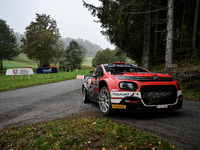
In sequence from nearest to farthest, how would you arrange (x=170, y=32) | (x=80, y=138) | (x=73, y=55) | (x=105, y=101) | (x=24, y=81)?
1. (x=80, y=138)
2. (x=105, y=101)
3. (x=170, y=32)
4. (x=24, y=81)
5. (x=73, y=55)

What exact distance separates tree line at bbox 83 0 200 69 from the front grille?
20.0 feet

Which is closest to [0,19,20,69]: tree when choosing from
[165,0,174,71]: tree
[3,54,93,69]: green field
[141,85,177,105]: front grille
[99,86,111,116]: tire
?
[3,54,93,69]: green field

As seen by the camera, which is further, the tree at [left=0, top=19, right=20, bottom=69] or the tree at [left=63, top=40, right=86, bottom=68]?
the tree at [left=63, top=40, right=86, bottom=68]

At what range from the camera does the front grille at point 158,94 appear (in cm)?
368

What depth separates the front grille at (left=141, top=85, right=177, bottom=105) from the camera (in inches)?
145

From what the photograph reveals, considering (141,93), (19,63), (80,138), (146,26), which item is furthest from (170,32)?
(19,63)

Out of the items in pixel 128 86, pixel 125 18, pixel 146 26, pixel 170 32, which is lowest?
pixel 128 86

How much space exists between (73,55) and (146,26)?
56543 mm

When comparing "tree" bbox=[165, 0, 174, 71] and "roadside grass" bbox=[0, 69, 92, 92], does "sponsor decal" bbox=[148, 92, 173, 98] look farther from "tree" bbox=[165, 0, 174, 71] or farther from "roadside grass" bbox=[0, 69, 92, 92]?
"roadside grass" bbox=[0, 69, 92, 92]

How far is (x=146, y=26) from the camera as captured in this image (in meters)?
13.9

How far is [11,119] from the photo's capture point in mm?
4352

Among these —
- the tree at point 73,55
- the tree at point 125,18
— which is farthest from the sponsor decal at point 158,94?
the tree at point 73,55

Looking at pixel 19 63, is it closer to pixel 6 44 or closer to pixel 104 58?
pixel 6 44

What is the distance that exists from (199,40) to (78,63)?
55.8m
